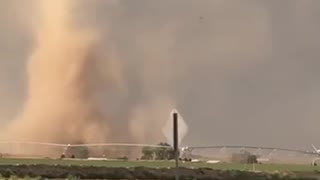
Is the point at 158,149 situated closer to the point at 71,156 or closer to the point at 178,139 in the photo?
the point at 71,156

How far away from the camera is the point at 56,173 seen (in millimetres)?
48562

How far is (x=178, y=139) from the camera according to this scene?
24984 millimetres

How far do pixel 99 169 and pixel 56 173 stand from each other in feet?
10.5

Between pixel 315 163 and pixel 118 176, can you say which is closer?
pixel 118 176

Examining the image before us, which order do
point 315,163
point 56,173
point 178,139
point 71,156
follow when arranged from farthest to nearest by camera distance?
point 71,156 → point 315,163 → point 56,173 → point 178,139

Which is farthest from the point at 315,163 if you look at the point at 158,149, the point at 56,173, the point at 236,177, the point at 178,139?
the point at 178,139

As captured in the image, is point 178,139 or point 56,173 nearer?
point 178,139

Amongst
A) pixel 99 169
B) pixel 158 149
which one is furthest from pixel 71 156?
pixel 99 169

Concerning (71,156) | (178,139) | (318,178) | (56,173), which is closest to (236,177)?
(318,178)

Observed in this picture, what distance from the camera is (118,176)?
4925cm

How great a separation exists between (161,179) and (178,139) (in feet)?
80.9

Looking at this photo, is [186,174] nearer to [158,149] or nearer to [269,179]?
[269,179]

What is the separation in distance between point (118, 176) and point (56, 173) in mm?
3387

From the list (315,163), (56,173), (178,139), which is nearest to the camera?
(178,139)
